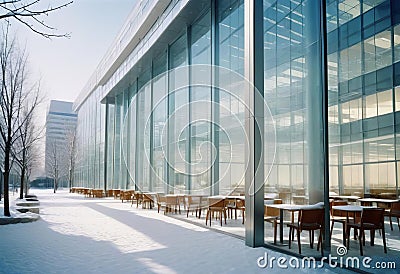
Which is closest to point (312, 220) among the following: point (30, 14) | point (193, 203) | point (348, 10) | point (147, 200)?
point (348, 10)

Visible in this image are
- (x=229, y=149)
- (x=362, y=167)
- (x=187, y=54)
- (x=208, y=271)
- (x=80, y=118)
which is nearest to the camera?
(x=208, y=271)

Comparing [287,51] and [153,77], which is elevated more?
[153,77]

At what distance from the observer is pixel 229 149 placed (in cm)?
948

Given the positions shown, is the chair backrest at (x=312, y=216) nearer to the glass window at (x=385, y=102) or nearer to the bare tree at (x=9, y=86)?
the glass window at (x=385, y=102)

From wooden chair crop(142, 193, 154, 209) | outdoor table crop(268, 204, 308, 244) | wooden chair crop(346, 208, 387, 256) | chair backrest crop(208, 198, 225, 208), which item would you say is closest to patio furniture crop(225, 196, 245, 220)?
chair backrest crop(208, 198, 225, 208)

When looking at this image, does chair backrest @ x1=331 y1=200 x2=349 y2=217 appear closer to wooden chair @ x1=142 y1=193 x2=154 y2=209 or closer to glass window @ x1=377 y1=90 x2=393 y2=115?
glass window @ x1=377 y1=90 x2=393 y2=115

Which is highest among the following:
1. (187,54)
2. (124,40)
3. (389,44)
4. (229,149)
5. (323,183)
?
(124,40)

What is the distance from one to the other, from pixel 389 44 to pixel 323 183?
2.43 metres

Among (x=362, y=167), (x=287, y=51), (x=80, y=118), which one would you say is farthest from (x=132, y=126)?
(x=80, y=118)

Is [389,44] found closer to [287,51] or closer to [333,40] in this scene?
[333,40]

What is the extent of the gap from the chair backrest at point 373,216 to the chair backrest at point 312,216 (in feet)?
2.08

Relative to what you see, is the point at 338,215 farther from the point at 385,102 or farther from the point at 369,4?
the point at 369,4

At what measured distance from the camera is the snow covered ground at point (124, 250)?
4.99 meters

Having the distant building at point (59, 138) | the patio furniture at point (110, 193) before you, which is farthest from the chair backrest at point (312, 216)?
the distant building at point (59, 138)
